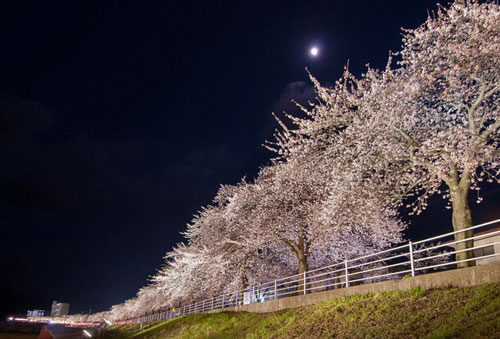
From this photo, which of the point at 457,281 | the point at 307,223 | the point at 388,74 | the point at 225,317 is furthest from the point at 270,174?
the point at 457,281

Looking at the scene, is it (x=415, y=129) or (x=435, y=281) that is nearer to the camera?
(x=435, y=281)

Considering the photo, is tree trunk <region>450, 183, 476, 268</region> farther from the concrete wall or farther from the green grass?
the green grass

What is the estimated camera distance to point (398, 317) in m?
8.64

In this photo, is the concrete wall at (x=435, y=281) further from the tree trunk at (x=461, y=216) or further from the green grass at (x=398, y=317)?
the tree trunk at (x=461, y=216)

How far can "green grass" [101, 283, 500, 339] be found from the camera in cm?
680

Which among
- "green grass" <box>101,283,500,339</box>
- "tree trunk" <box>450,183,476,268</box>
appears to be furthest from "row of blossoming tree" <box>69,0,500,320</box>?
"green grass" <box>101,283,500,339</box>

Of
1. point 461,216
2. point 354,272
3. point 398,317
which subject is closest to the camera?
point 398,317

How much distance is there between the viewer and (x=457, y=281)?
8875 mm

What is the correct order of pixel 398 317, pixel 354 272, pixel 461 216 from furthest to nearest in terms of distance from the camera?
pixel 354 272 < pixel 461 216 < pixel 398 317

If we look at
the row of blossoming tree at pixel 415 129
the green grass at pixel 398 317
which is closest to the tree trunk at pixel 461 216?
the row of blossoming tree at pixel 415 129

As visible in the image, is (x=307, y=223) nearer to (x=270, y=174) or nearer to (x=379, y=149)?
(x=270, y=174)

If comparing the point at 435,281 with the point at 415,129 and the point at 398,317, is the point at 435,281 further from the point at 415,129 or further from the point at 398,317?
the point at 415,129

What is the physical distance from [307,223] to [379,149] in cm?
879

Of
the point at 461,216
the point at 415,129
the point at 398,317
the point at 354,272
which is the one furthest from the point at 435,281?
the point at 354,272
